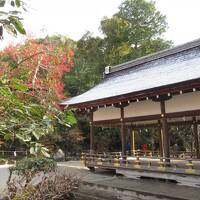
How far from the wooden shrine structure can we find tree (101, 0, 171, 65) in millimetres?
13289

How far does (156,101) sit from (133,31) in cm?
2303

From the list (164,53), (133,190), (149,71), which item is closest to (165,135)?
(133,190)

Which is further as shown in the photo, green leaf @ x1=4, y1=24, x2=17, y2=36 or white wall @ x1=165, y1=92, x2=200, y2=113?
white wall @ x1=165, y1=92, x2=200, y2=113

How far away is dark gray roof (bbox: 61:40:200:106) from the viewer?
1190 cm

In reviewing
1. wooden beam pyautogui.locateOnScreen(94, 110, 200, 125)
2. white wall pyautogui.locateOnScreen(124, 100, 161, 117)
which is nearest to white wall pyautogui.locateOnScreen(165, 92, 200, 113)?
wooden beam pyautogui.locateOnScreen(94, 110, 200, 125)

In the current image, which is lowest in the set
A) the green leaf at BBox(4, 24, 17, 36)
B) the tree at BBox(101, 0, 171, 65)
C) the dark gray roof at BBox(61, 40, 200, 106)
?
the green leaf at BBox(4, 24, 17, 36)

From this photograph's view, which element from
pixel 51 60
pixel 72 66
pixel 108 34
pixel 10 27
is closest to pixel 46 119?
pixel 10 27

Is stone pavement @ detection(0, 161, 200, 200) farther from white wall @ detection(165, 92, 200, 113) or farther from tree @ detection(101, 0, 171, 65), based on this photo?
tree @ detection(101, 0, 171, 65)

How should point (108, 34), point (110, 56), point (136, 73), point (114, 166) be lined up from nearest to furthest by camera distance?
1. point (114, 166)
2. point (136, 73)
3. point (110, 56)
4. point (108, 34)

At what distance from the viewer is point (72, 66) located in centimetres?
2758

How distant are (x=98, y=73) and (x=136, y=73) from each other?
41.6ft

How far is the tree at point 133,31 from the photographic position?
31.0 m

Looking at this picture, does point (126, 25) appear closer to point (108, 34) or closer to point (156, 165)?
point (108, 34)

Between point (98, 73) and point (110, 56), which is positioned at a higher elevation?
point (110, 56)
